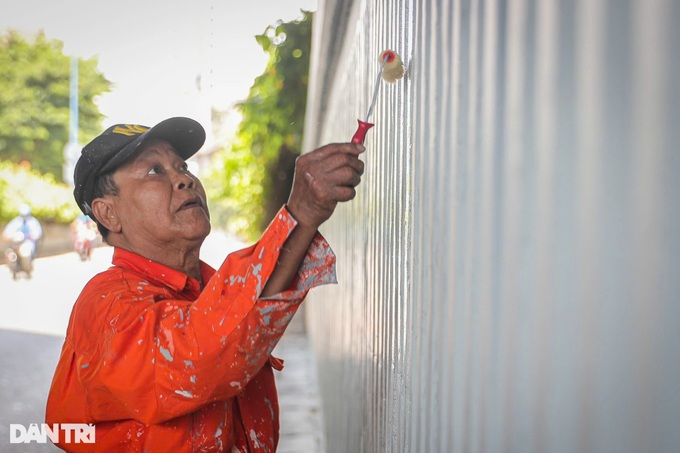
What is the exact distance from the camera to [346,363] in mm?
3119

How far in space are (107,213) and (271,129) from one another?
10.2 m

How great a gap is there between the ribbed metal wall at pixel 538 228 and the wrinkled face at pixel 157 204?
2.66 ft

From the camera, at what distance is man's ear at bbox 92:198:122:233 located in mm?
2164

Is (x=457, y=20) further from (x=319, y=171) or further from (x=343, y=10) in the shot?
(x=343, y=10)

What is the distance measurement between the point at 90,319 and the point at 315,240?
1.95 feet

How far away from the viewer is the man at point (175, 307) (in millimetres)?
1420

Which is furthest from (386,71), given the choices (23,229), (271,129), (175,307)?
(23,229)

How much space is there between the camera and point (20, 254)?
16.2 m

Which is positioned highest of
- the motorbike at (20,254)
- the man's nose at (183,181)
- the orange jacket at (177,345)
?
the motorbike at (20,254)

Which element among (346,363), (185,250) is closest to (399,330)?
(185,250)

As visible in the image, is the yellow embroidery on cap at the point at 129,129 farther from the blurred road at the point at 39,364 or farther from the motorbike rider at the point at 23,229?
Result: the motorbike rider at the point at 23,229

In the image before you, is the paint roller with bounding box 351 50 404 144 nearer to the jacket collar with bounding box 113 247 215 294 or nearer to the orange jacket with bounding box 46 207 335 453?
the orange jacket with bounding box 46 207 335 453

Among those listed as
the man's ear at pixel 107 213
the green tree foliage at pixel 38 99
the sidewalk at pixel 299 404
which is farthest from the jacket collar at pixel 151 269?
the green tree foliage at pixel 38 99

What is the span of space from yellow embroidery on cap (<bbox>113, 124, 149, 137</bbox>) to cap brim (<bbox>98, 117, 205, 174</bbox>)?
55 millimetres
